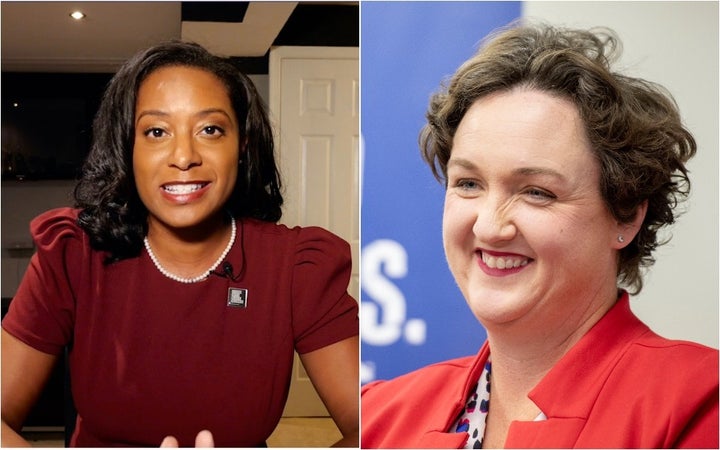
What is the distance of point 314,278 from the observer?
208 centimetres

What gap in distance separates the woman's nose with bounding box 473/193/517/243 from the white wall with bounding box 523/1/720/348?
42cm

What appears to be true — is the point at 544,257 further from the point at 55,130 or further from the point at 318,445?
the point at 55,130

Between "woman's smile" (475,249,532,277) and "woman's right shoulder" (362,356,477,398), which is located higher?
"woman's smile" (475,249,532,277)

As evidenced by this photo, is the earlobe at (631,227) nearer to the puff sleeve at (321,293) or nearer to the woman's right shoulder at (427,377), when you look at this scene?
the woman's right shoulder at (427,377)

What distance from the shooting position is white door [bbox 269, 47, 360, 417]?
80.3 inches

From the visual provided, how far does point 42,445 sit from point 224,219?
2.33ft

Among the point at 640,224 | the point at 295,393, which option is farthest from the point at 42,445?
the point at 640,224

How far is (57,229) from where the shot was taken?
78.5 inches

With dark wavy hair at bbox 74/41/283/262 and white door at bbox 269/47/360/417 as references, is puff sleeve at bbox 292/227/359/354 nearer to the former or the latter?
white door at bbox 269/47/360/417

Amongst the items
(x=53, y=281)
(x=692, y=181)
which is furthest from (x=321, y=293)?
(x=692, y=181)

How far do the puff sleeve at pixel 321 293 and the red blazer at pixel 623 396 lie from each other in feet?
1.17

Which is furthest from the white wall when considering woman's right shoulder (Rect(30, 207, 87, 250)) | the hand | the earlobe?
woman's right shoulder (Rect(30, 207, 87, 250))

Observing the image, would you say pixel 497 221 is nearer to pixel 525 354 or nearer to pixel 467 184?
pixel 467 184

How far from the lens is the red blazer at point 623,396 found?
1.71 meters
